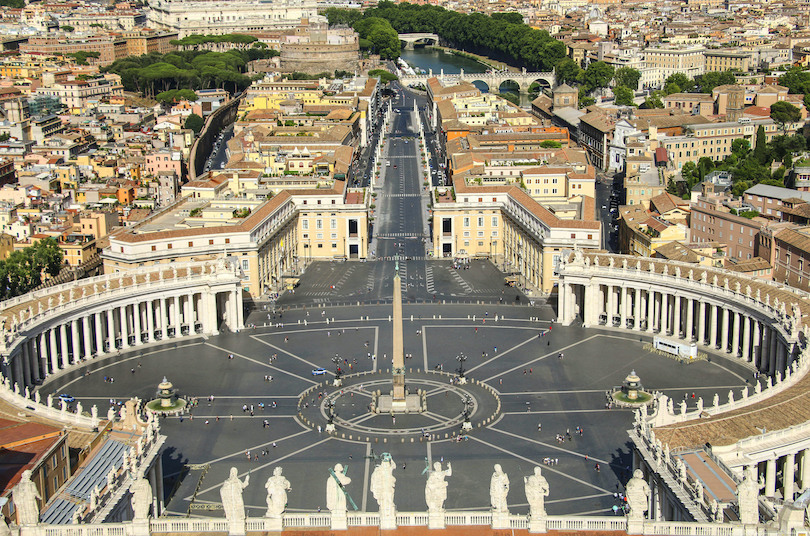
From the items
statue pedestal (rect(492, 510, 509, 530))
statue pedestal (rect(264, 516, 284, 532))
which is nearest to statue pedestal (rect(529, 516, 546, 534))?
statue pedestal (rect(492, 510, 509, 530))

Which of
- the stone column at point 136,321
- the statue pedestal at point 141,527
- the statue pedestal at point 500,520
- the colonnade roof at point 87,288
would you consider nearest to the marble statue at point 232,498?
the statue pedestal at point 141,527

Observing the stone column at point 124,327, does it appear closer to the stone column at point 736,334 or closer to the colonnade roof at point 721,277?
the colonnade roof at point 721,277

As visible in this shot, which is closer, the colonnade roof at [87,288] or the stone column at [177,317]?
the colonnade roof at [87,288]

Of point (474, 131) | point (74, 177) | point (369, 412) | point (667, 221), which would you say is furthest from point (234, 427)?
point (474, 131)

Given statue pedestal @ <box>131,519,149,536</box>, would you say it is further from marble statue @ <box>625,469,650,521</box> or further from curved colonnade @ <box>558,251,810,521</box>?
curved colonnade @ <box>558,251,810,521</box>

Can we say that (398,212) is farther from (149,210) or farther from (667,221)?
(667,221)

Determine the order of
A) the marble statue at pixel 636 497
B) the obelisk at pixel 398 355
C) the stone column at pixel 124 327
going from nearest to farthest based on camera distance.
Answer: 1. the marble statue at pixel 636 497
2. the obelisk at pixel 398 355
3. the stone column at pixel 124 327
